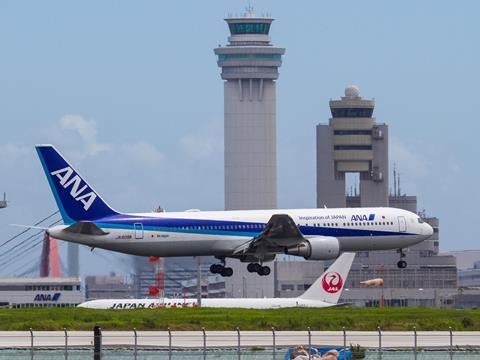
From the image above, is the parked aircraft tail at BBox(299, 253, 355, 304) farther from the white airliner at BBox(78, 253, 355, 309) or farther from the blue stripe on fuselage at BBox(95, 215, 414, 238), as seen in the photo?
the blue stripe on fuselage at BBox(95, 215, 414, 238)

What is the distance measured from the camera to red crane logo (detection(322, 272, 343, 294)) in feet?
388

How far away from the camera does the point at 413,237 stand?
383ft

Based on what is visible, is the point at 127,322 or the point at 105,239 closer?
the point at 127,322

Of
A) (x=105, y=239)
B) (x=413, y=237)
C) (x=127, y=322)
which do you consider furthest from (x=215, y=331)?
(x=413, y=237)

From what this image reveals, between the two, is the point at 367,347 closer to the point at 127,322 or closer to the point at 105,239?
the point at 127,322

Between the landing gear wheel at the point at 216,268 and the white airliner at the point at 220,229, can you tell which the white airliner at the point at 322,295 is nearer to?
the white airliner at the point at 220,229

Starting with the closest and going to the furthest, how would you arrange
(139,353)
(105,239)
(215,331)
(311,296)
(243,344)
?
(139,353), (243,344), (215,331), (105,239), (311,296)

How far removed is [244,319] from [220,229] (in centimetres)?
2590

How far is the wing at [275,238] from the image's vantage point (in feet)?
365

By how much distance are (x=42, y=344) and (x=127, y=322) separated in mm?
12745

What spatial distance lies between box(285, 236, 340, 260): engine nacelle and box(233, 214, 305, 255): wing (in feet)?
1.49

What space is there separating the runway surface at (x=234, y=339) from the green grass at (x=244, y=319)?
4013 millimetres

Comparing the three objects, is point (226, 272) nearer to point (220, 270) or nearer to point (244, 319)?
point (220, 270)

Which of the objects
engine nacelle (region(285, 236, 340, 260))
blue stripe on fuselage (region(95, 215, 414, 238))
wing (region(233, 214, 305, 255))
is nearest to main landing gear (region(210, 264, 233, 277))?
wing (region(233, 214, 305, 255))
